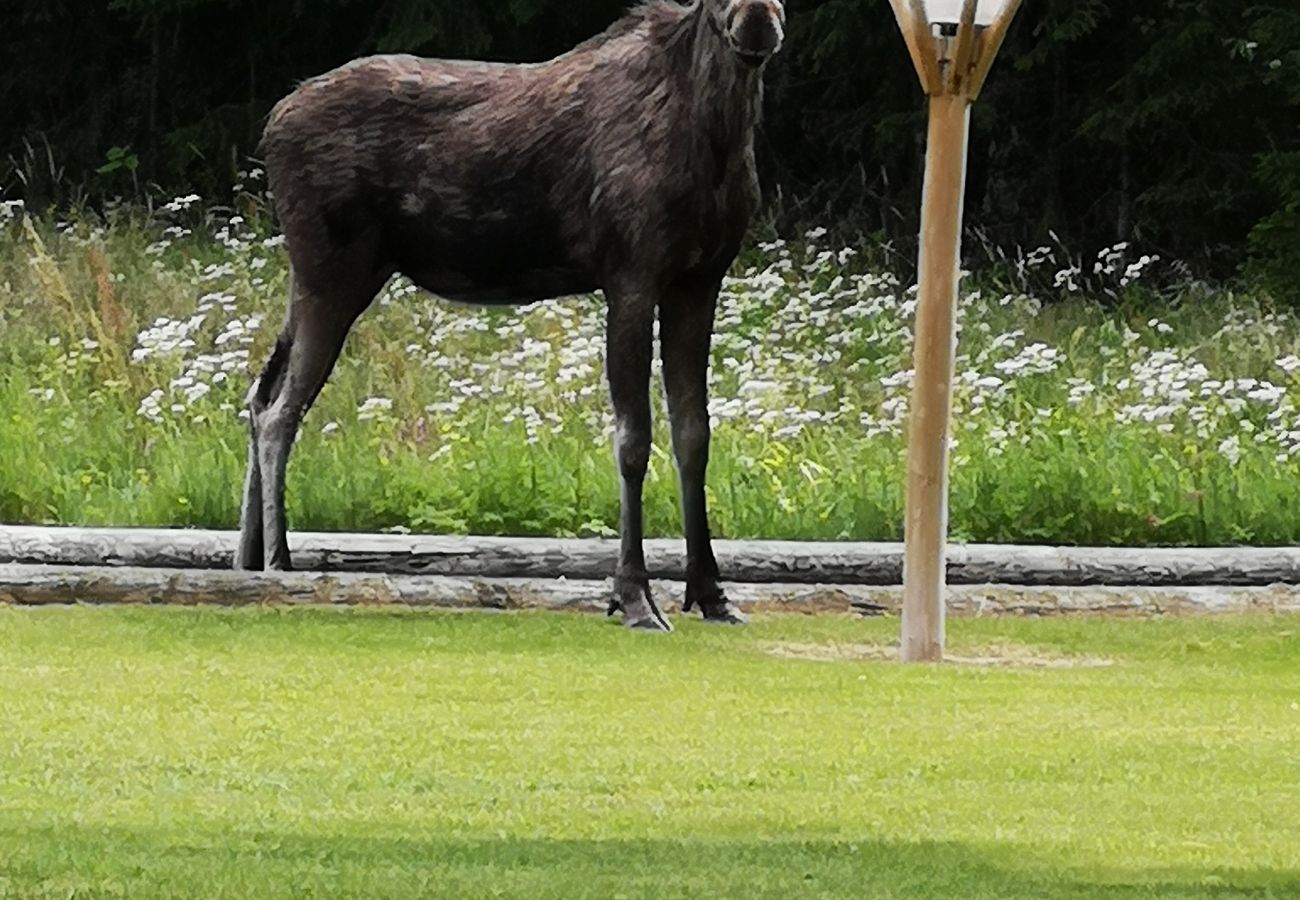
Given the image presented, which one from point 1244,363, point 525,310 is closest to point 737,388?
point 525,310

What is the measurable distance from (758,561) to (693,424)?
72cm

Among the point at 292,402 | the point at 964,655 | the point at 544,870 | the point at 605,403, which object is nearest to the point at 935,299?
the point at 964,655

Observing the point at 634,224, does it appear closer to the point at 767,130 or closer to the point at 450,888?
the point at 450,888

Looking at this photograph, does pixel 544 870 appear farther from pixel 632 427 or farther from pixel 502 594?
pixel 502 594

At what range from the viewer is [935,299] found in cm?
998

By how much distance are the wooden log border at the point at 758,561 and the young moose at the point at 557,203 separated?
31cm

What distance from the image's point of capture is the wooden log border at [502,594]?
36.6 feet

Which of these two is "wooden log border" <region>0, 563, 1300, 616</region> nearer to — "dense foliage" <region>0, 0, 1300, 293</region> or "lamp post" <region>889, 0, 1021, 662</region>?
"lamp post" <region>889, 0, 1021, 662</region>

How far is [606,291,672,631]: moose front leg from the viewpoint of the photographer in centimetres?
1078

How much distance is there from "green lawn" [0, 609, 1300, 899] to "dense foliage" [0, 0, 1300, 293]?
10.6 meters

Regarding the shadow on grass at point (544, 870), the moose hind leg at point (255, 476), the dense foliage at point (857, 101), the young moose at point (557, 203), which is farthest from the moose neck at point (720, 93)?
the dense foliage at point (857, 101)

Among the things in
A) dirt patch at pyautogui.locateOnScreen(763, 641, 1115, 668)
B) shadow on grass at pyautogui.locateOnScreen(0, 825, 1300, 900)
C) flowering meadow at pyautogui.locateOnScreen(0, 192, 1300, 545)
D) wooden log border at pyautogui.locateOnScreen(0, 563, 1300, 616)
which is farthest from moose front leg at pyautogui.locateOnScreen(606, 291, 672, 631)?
shadow on grass at pyautogui.locateOnScreen(0, 825, 1300, 900)

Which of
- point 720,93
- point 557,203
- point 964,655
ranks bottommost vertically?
point 964,655

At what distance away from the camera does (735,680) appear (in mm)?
9359
